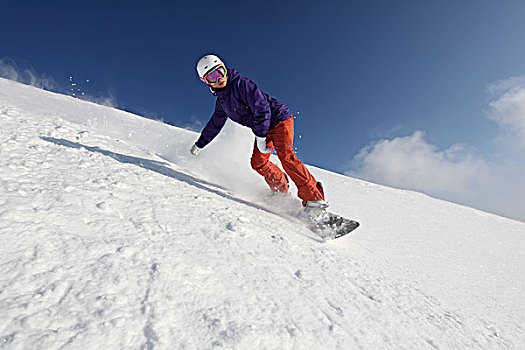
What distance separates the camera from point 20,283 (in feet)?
3.33

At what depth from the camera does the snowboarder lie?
3.14 m

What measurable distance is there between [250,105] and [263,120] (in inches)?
10.0

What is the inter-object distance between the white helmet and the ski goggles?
0.03 metres

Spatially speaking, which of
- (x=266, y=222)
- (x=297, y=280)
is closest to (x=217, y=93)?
(x=266, y=222)

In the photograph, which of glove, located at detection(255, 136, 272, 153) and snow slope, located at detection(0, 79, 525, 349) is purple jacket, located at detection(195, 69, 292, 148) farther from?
snow slope, located at detection(0, 79, 525, 349)

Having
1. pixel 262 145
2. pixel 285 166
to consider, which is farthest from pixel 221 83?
pixel 285 166

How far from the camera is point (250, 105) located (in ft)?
10.9

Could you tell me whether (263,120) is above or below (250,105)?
below

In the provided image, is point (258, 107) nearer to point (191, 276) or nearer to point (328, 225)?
point (328, 225)

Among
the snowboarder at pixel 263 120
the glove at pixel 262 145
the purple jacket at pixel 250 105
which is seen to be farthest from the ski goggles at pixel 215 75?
the glove at pixel 262 145

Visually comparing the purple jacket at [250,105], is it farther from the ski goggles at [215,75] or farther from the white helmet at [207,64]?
the white helmet at [207,64]

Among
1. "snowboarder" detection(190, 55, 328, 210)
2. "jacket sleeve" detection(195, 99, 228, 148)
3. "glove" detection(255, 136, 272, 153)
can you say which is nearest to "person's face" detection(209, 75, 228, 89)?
"snowboarder" detection(190, 55, 328, 210)

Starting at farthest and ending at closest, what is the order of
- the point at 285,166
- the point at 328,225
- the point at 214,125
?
the point at 214,125 < the point at 285,166 < the point at 328,225

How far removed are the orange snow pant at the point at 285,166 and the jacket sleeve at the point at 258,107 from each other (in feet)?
0.69
